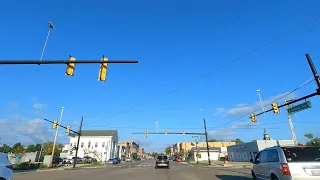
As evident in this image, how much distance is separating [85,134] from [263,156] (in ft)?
295

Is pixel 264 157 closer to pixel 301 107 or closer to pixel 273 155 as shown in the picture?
pixel 273 155

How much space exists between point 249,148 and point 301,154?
5077 cm

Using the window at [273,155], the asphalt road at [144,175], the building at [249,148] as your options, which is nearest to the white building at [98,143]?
the building at [249,148]

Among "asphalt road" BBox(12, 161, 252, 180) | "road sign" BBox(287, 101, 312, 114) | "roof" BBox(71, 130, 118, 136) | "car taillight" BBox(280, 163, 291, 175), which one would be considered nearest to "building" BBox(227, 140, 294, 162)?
"road sign" BBox(287, 101, 312, 114)

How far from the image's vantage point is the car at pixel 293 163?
7.80m

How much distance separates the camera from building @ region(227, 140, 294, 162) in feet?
169

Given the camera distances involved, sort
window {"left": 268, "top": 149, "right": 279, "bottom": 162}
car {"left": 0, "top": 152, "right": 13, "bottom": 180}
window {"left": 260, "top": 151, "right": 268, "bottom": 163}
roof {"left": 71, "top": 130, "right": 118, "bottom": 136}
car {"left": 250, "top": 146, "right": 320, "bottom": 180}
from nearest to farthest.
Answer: car {"left": 0, "top": 152, "right": 13, "bottom": 180} < car {"left": 250, "top": 146, "right": 320, "bottom": 180} < window {"left": 268, "top": 149, "right": 279, "bottom": 162} < window {"left": 260, "top": 151, "right": 268, "bottom": 163} < roof {"left": 71, "top": 130, "right": 118, "bottom": 136}

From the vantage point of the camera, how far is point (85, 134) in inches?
3637

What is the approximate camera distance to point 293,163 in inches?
315

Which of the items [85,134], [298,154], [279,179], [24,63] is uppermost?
[85,134]

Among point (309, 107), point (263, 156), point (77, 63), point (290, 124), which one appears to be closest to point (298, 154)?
point (263, 156)

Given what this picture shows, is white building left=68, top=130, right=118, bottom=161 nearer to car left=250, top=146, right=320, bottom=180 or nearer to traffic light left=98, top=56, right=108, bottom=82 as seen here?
traffic light left=98, top=56, right=108, bottom=82

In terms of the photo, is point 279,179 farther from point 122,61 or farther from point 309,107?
point 309,107

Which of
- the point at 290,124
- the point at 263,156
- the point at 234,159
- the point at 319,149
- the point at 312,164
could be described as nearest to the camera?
the point at 312,164
